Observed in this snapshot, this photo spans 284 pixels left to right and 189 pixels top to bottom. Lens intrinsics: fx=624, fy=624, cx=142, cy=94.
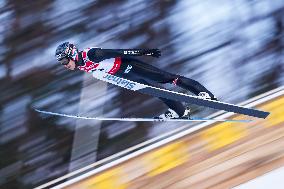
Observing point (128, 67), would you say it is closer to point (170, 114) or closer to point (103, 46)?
point (170, 114)

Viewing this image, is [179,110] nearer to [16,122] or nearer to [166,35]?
[166,35]

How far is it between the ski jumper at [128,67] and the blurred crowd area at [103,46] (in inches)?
31.3

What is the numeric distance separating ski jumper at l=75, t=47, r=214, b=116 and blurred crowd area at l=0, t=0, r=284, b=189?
0.80m

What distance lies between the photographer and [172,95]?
7801 millimetres

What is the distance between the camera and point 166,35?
29.0 ft

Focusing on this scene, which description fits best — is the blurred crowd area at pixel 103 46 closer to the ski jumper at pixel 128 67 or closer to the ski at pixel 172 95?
the ski at pixel 172 95

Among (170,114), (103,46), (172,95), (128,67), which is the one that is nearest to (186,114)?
(170,114)

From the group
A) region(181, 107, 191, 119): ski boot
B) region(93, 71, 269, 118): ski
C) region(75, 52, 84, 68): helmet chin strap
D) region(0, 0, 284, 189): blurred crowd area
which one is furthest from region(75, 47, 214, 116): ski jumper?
region(0, 0, 284, 189): blurred crowd area

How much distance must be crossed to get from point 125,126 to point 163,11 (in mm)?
1736

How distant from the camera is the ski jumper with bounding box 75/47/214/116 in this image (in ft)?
24.9

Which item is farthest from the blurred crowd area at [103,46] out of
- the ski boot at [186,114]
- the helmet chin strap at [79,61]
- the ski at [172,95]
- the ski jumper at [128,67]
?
the helmet chin strap at [79,61]

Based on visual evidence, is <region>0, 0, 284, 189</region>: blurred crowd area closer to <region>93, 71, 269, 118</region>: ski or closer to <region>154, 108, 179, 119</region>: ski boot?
<region>154, 108, 179, 119</region>: ski boot

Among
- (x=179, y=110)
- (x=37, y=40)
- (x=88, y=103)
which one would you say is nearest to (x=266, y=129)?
(x=179, y=110)

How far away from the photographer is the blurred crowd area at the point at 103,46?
8539mm
